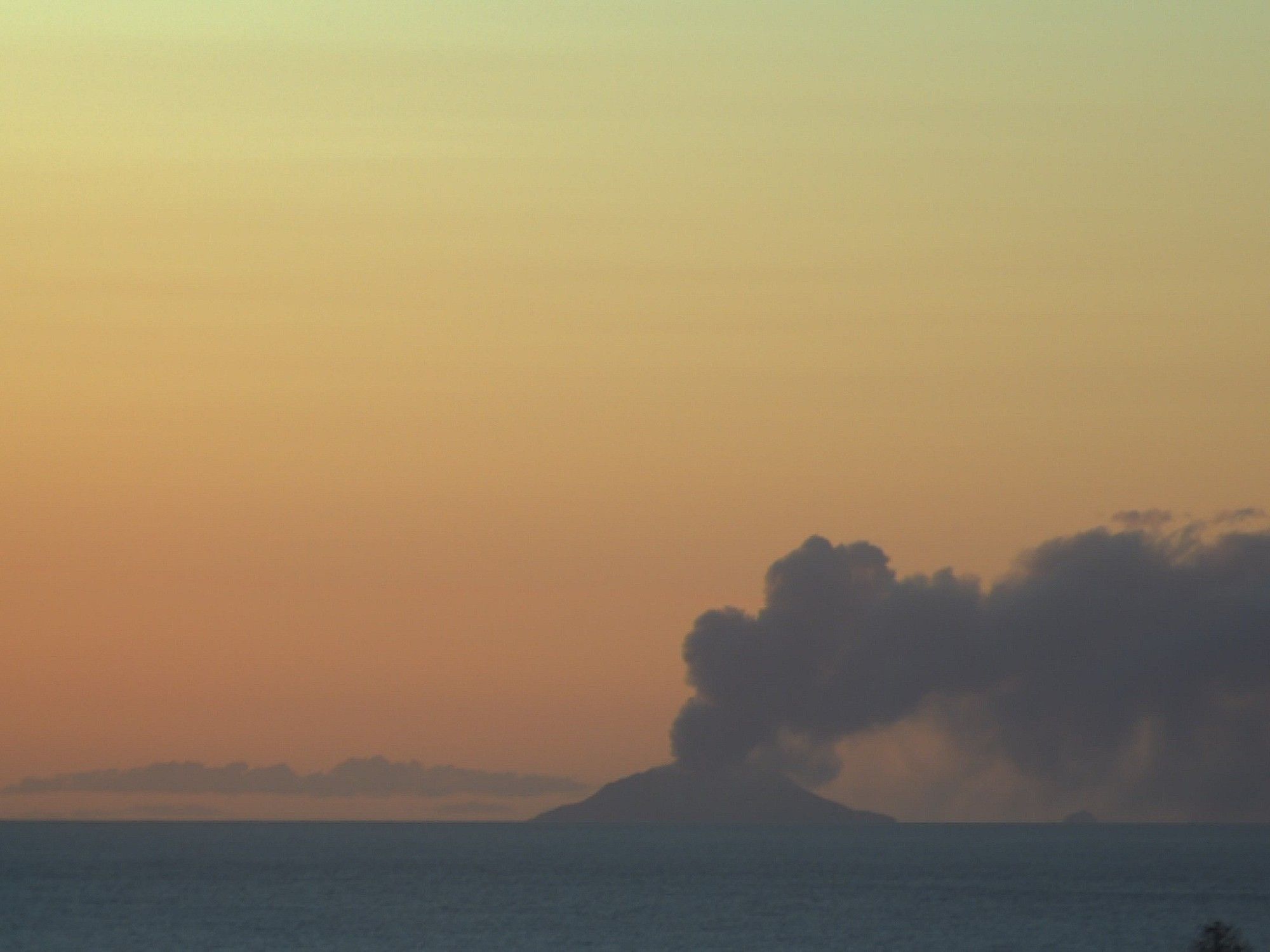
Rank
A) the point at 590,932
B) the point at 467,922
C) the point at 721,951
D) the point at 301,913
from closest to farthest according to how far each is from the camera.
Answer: the point at 721,951
the point at 590,932
the point at 467,922
the point at 301,913

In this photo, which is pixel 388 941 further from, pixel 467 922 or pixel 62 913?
pixel 62 913

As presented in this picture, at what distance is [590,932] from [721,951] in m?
17.8

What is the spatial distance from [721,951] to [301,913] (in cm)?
5644

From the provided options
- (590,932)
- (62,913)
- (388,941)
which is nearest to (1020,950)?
(590,932)

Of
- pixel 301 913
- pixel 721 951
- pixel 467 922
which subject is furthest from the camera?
Answer: pixel 301 913

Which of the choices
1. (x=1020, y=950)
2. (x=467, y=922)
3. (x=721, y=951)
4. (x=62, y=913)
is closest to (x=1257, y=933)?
(x=1020, y=950)

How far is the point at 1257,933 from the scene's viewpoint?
178 m

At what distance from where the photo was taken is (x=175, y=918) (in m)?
186

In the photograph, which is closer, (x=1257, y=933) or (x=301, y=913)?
(x=1257, y=933)

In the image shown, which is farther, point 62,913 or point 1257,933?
point 62,913

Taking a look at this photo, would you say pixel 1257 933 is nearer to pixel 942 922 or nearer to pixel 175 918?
pixel 942 922

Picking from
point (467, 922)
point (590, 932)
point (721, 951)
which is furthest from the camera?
point (467, 922)

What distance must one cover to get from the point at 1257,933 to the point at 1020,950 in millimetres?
32858

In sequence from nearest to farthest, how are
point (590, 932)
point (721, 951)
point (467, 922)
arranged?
point (721, 951)
point (590, 932)
point (467, 922)
